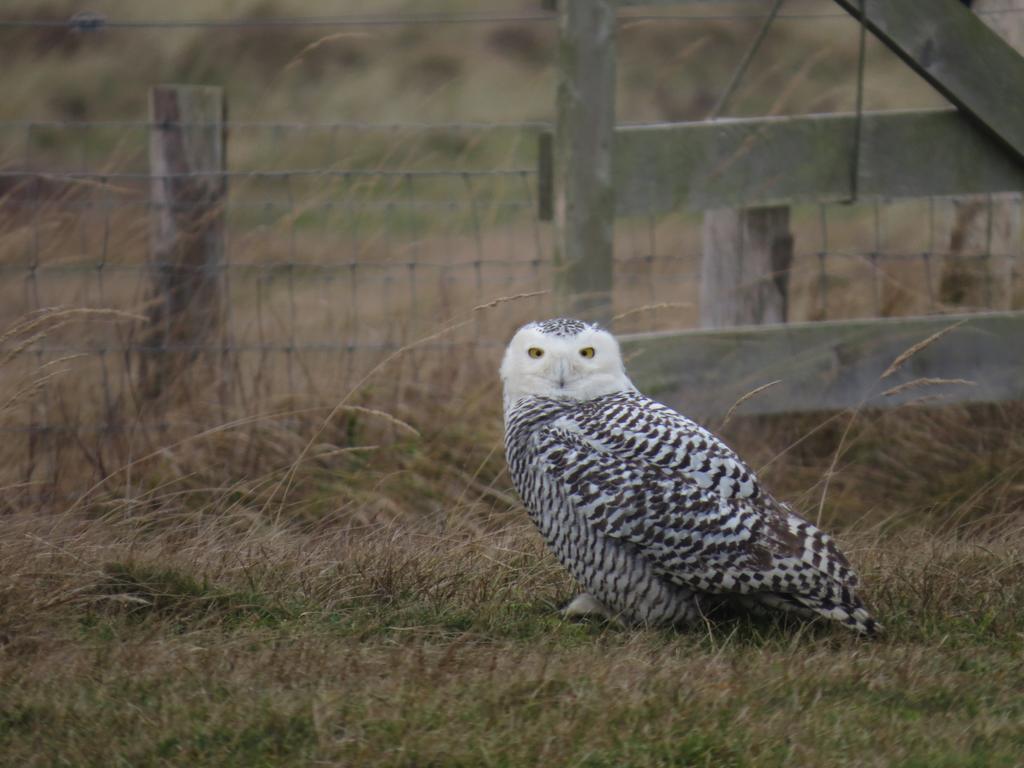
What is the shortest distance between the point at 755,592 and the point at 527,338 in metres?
Answer: 0.95

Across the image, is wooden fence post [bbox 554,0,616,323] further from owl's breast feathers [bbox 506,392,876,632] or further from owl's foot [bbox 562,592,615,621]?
owl's foot [bbox 562,592,615,621]

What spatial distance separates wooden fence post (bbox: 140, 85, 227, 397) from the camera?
5723 mm

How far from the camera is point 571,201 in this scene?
174 inches

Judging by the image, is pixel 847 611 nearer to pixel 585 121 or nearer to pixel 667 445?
pixel 667 445

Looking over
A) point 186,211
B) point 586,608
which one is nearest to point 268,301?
point 186,211

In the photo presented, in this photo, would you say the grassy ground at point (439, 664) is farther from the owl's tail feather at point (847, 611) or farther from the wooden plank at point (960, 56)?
the wooden plank at point (960, 56)

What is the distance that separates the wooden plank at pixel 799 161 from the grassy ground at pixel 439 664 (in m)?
1.21

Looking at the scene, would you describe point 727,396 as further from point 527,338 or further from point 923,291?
point 923,291

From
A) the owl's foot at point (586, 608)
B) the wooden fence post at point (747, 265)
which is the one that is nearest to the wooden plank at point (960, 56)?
the wooden fence post at point (747, 265)

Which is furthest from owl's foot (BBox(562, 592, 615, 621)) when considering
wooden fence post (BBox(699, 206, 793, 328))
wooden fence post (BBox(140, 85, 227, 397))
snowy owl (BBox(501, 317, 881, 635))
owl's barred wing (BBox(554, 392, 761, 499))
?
wooden fence post (BBox(140, 85, 227, 397))

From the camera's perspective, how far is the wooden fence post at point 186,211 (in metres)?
5.72

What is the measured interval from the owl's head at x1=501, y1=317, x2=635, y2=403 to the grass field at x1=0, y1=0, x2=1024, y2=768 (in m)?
0.45

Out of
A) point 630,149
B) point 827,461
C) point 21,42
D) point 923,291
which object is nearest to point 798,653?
point 630,149

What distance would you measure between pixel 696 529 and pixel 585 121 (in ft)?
4.89
